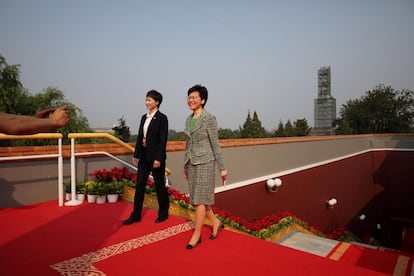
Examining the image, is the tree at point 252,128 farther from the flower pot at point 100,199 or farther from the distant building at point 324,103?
the distant building at point 324,103

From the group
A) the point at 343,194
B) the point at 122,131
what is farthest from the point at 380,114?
the point at 122,131

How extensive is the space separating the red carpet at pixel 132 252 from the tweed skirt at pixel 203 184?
452 millimetres

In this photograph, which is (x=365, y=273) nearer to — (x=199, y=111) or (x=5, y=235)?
(x=199, y=111)

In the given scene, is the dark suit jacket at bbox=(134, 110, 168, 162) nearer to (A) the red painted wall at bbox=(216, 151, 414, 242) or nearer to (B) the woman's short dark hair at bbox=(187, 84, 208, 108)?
(B) the woman's short dark hair at bbox=(187, 84, 208, 108)

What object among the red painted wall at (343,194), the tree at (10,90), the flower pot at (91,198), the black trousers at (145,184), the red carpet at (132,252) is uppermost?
the tree at (10,90)

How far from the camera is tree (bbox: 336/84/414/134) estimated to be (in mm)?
23312

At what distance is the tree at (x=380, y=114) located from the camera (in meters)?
23.3

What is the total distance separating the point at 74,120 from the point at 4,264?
12.2 m

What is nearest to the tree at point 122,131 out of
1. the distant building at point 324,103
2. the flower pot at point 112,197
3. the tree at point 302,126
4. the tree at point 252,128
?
the flower pot at point 112,197

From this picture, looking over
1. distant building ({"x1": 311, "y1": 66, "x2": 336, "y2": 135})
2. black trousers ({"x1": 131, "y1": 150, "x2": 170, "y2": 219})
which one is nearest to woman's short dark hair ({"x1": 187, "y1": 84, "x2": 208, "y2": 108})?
black trousers ({"x1": 131, "y1": 150, "x2": 170, "y2": 219})

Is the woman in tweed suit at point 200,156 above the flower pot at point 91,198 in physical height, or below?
above

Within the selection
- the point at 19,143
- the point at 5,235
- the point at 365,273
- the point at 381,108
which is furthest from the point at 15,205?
the point at 381,108

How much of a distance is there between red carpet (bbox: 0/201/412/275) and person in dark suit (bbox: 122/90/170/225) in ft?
0.70

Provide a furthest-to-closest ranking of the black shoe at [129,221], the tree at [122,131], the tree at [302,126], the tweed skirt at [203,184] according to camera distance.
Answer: the tree at [302,126], the tree at [122,131], the black shoe at [129,221], the tweed skirt at [203,184]
